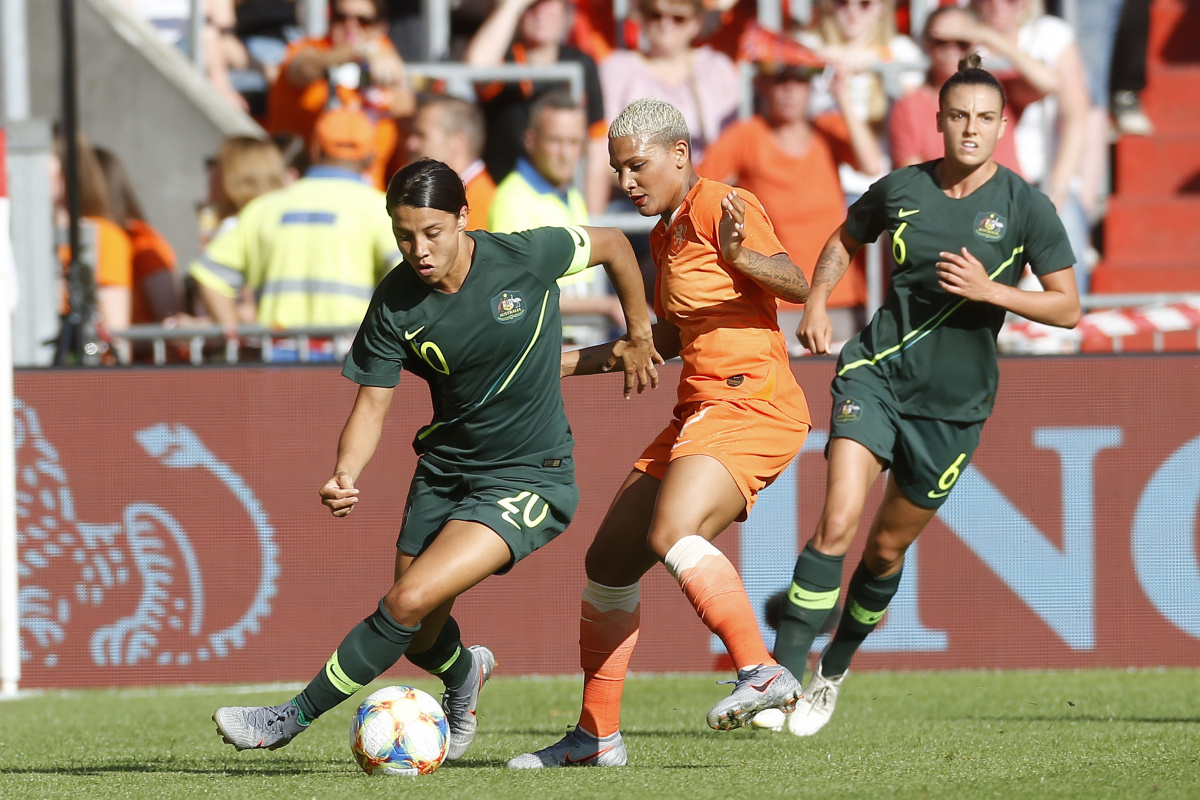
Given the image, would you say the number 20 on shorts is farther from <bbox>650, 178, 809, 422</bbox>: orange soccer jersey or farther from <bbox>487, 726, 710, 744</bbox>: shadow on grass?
<bbox>487, 726, 710, 744</bbox>: shadow on grass

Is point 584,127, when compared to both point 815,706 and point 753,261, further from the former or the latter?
point 753,261

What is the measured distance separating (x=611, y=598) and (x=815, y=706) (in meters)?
1.33

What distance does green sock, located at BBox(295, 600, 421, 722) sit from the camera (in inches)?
199

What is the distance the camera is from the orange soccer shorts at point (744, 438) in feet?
17.0

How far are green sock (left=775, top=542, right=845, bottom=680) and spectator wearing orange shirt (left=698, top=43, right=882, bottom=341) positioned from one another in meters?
3.71

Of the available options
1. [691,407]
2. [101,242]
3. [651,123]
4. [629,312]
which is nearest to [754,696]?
[691,407]

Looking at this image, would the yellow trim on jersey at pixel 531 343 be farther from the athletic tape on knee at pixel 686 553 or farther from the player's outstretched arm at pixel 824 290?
the player's outstretched arm at pixel 824 290

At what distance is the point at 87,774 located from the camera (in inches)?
210

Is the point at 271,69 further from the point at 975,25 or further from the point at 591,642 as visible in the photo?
the point at 591,642

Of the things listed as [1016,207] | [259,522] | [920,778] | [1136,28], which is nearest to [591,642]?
[920,778]

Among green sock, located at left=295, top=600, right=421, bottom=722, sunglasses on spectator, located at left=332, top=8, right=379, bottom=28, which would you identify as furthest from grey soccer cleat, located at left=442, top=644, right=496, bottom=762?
sunglasses on spectator, located at left=332, top=8, right=379, bottom=28

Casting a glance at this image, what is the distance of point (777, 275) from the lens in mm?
5113

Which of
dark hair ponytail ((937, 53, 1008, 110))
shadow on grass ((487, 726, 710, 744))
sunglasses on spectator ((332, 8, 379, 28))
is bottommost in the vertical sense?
shadow on grass ((487, 726, 710, 744))

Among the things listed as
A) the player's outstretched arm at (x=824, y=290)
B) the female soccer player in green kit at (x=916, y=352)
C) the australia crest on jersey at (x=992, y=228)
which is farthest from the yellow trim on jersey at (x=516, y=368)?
the australia crest on jersey at (x=992, y=228)
